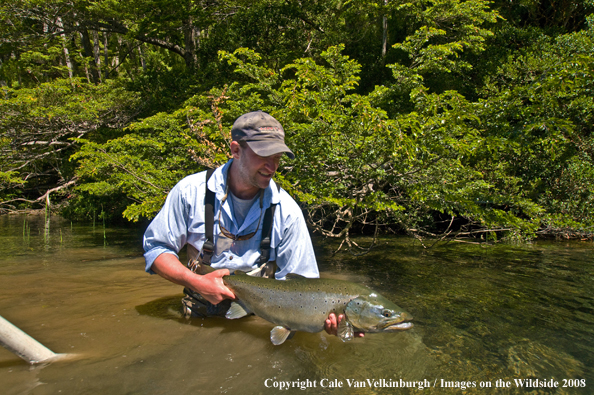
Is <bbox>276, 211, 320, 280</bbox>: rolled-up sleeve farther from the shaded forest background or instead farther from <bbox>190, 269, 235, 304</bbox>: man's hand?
the shaded forest background

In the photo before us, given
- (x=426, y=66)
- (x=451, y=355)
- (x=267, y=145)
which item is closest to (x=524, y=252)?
(x=426, y=66)

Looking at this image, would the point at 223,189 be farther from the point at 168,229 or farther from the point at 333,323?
the point at 333,323

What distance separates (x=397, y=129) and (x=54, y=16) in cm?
1494

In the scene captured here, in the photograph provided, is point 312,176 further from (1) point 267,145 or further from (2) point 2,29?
(2) point 2,29

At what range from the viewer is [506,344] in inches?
146

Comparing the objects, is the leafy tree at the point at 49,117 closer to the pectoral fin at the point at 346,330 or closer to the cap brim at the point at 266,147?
the cap brim at the point at 266,147

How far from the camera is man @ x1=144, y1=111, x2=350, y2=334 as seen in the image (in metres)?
3.08

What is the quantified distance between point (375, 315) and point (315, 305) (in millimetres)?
425

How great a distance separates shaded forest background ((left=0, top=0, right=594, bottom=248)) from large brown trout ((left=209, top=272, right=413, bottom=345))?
3161mm

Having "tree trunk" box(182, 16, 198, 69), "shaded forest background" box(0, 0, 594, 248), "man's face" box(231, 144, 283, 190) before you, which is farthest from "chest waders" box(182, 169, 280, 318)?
"tree trunk" box(182, 16, 198, 69)

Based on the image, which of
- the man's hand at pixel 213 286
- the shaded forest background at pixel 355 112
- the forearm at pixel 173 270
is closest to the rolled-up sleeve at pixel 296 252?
the man's hand at pixel 213 286

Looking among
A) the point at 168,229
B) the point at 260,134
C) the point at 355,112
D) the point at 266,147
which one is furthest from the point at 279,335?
the point at 355,112

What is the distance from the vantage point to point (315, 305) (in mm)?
2832

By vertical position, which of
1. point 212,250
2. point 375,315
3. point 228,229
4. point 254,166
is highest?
point 254,166
